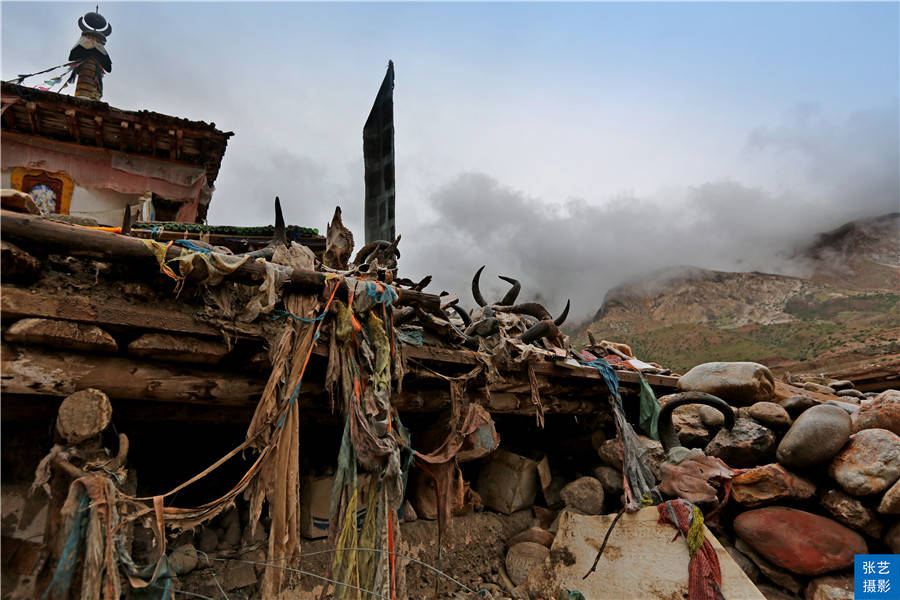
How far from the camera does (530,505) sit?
6.79 meters

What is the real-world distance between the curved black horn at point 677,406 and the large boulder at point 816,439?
0.71m

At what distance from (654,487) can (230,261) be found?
18.6 feet

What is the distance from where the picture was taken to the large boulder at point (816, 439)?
561 centimetres

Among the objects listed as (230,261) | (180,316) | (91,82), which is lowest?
(180,316)

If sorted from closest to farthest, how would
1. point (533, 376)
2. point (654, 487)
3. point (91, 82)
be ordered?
point (533, 376) → point (654, 487) → point (91, 82)

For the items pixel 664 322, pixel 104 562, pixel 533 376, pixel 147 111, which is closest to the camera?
pixel 104 562

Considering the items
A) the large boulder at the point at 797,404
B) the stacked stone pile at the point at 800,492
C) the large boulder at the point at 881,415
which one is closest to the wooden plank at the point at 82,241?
the stacked stone pile at the point at 800,492

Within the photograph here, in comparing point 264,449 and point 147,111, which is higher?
point 147,111

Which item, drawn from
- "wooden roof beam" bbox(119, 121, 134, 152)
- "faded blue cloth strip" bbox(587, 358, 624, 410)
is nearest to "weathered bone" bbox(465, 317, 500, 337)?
"faded blue cloth strip" bbox(587, 358, 624, 410)

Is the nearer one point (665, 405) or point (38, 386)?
point (38, 386)

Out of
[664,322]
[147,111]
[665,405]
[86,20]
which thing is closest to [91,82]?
Answer: [86,20]

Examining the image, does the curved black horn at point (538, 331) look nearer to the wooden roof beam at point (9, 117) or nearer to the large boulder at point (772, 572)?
the large boulder at point (772, 572)

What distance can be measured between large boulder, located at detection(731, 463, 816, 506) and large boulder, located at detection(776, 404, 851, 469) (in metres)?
0.19

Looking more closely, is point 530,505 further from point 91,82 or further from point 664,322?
point 664,322
